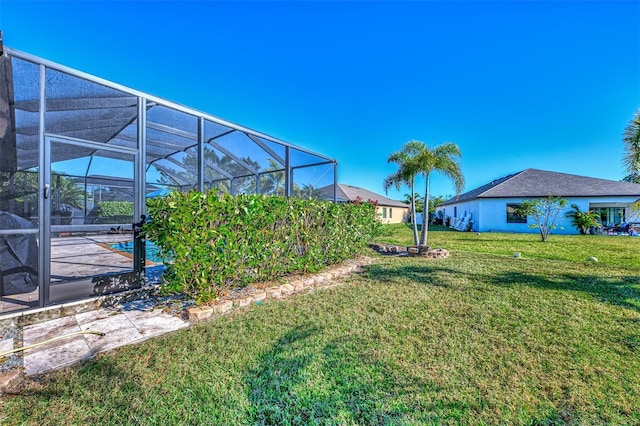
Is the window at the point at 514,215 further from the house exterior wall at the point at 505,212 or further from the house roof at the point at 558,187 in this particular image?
the house roof at the point at 558,187

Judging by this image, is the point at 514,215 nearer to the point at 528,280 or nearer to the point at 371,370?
the point at 528,280

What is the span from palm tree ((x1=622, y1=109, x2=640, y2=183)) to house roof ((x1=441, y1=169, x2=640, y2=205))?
44.6 ft

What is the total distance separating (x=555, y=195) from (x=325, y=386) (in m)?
22.4

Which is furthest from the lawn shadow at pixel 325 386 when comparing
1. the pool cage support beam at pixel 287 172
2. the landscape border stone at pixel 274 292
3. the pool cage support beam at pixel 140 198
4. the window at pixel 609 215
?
A: the window at pixel 609 215

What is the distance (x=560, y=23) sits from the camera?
7.51 m

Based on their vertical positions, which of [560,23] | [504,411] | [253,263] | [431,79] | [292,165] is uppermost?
[431,79]

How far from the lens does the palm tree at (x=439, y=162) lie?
901cm

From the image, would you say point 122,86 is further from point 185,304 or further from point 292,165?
point 292,165

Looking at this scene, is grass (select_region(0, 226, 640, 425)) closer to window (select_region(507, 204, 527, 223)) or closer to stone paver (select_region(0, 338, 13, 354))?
stone paver (select_region(0, 338, 13, 354))

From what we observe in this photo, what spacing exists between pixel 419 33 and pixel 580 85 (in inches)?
328

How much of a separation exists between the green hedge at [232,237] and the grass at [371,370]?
71 cm

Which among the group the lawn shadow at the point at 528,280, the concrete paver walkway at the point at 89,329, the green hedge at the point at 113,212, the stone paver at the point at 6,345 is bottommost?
the lawn shadow at the point at 528,280

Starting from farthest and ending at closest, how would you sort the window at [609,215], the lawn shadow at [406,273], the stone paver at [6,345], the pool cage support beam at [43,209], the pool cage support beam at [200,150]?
the window at [609,215], the lawn shadow at [406,273], the pool cage support beam at [200,150], the pool cage support beam at [43,209], the stone paver at [6,345]

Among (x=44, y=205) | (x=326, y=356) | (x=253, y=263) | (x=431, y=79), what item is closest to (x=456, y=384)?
(x=326, y=356)
